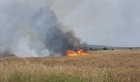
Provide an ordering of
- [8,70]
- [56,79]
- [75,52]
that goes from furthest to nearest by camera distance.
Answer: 1. [75,52]
2. [8,70]
3. [56,79]

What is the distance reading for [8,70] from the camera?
10.2 meters

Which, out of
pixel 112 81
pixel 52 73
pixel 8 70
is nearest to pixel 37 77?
pixel 52 73

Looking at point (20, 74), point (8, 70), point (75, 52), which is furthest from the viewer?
point (75, 52)

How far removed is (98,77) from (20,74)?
2.49 meters

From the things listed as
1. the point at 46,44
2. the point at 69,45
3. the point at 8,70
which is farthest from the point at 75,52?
the point at 8,70

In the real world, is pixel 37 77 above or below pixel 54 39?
below

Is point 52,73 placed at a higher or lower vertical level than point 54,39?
lower

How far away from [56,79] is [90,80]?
103 cm

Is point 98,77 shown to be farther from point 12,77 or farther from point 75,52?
point 75,52

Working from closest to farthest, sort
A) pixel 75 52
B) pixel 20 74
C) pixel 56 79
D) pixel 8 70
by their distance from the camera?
pixel 56 79 → pixel 20 74 → pixel 8 70 → pixel 75 52

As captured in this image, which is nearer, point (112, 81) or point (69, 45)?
point (112, 81)

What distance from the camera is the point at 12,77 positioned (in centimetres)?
933

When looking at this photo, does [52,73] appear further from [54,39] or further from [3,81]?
[54,39]

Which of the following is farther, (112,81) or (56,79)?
(112,81)
